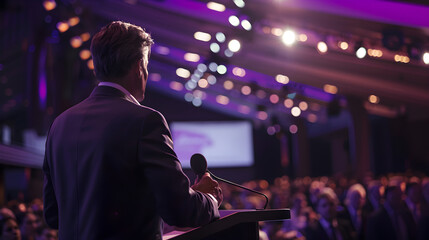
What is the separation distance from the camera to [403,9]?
7.76 metres

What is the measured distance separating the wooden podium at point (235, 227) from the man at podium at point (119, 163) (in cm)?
3

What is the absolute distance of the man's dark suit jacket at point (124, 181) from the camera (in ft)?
3.99

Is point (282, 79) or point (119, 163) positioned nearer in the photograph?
point (119, 163)

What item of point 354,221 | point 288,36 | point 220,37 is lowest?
point 354,221

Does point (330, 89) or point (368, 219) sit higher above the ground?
point (330, 89)

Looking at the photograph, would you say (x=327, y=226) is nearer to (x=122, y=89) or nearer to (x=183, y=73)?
(x=122, y=89)

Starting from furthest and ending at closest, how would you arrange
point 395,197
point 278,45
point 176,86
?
1. point 176,86
2. point 278,45
3. point 395,197

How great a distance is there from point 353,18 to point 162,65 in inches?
454

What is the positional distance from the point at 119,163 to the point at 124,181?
0.05 m

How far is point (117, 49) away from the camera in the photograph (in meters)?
1.33

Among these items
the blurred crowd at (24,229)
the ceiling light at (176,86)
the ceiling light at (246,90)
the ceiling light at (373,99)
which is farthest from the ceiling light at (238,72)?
the blurred crowd at (24,229)

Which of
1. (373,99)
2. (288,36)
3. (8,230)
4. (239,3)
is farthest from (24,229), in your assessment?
(373,99)

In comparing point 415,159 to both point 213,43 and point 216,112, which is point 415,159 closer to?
point 213,43

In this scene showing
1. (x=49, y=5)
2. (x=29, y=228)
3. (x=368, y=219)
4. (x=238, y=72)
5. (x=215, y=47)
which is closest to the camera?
(x=29, y=228)
